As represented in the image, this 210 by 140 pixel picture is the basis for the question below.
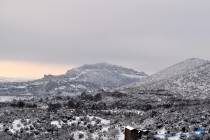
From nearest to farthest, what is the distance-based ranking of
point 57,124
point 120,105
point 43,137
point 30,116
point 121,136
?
point 121,136
point 43,137
point 57,124
point 30,116
point 120,105

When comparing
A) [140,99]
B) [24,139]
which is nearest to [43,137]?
[24,139]

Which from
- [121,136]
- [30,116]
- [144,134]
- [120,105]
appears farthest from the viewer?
[120,105]

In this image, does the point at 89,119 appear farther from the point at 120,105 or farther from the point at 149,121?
the point at 120,105

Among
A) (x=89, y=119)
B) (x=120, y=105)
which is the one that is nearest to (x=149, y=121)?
(x=89, y=119)

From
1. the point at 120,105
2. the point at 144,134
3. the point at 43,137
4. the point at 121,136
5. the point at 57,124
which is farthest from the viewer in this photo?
the point at 120,105

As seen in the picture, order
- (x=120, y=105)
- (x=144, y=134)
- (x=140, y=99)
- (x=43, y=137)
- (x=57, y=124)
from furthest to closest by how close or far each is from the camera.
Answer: (x=140, y=99)
(x=120, y=105)
(x=57, y=124)
(x=43, y=137)
(x=144, y=134)

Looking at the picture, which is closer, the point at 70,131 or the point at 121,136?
the point at 121,136

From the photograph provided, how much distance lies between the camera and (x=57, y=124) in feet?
405

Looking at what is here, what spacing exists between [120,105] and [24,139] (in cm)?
6408

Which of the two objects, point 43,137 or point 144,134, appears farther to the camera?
point 43,137

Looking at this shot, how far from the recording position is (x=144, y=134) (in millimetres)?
61500

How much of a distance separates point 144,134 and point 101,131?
48.2 metres

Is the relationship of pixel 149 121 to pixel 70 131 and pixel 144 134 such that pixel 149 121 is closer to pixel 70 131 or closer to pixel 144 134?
pixel 70 131

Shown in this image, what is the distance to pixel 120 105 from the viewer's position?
16812 cm
